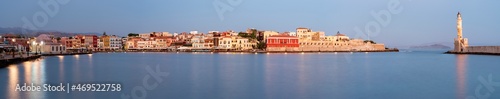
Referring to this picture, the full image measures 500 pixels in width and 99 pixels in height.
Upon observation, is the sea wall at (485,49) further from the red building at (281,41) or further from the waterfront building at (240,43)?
the waterfront building at (240,43)

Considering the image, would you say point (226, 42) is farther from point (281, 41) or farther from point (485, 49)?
point (485, 49)

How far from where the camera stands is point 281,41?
151 ft

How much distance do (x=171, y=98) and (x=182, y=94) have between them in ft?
1.93

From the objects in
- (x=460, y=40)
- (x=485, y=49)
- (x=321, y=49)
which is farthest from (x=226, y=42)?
(x=485, y=49)

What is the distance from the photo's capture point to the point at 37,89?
9109 mm

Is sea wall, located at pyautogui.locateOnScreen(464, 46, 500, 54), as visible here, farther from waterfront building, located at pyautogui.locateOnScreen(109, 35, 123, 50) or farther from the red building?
waterfront building, located at pyautogui.locateOnScreen(109, 35, 123, 50)

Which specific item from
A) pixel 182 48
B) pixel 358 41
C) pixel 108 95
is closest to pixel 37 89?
pixel 108 95

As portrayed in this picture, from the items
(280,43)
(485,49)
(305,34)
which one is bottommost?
(485,49)

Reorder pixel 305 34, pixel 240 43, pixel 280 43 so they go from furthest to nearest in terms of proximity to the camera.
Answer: pixel 305 34 → pixel 240 43 → pixel 280 43

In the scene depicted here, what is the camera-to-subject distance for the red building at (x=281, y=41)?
151ft

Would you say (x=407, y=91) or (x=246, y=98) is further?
(x=407, y=91)

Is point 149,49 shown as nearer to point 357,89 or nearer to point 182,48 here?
point 182,48

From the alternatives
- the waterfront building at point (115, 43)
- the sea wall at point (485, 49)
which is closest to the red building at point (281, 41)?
the sea wall at point (485, 49)

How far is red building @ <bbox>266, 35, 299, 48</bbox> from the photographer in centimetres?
4594
